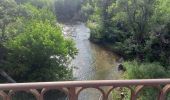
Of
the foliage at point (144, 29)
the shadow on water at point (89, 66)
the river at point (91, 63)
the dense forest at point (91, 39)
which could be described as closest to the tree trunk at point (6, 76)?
the dense forest at point (91, 39)

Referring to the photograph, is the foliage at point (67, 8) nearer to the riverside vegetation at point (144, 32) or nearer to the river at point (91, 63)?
the river at point (91, 63)

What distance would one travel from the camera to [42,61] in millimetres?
22594

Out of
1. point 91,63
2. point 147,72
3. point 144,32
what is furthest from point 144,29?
point 147,72

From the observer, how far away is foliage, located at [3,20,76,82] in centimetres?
2228

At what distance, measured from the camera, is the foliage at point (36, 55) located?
2228cm

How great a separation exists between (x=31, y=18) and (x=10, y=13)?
2.43m

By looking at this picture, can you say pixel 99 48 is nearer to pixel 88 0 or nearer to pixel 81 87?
pixel 88 0

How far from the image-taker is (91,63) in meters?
27.8

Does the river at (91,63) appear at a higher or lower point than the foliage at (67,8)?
lower

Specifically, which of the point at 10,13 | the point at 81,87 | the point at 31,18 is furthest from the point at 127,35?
the point at 81,87

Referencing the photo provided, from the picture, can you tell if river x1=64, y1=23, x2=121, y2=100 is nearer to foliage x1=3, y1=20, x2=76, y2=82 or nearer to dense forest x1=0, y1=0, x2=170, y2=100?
dense forest x1=0, y1=0, x2=170, y2=100

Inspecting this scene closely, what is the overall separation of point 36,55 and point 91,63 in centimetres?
660

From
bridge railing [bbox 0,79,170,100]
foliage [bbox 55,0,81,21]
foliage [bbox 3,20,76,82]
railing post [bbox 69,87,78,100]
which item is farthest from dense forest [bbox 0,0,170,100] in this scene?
railing post [bbox 69,87,78,100]

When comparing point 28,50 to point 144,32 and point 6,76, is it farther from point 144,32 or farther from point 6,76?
point 144,32
